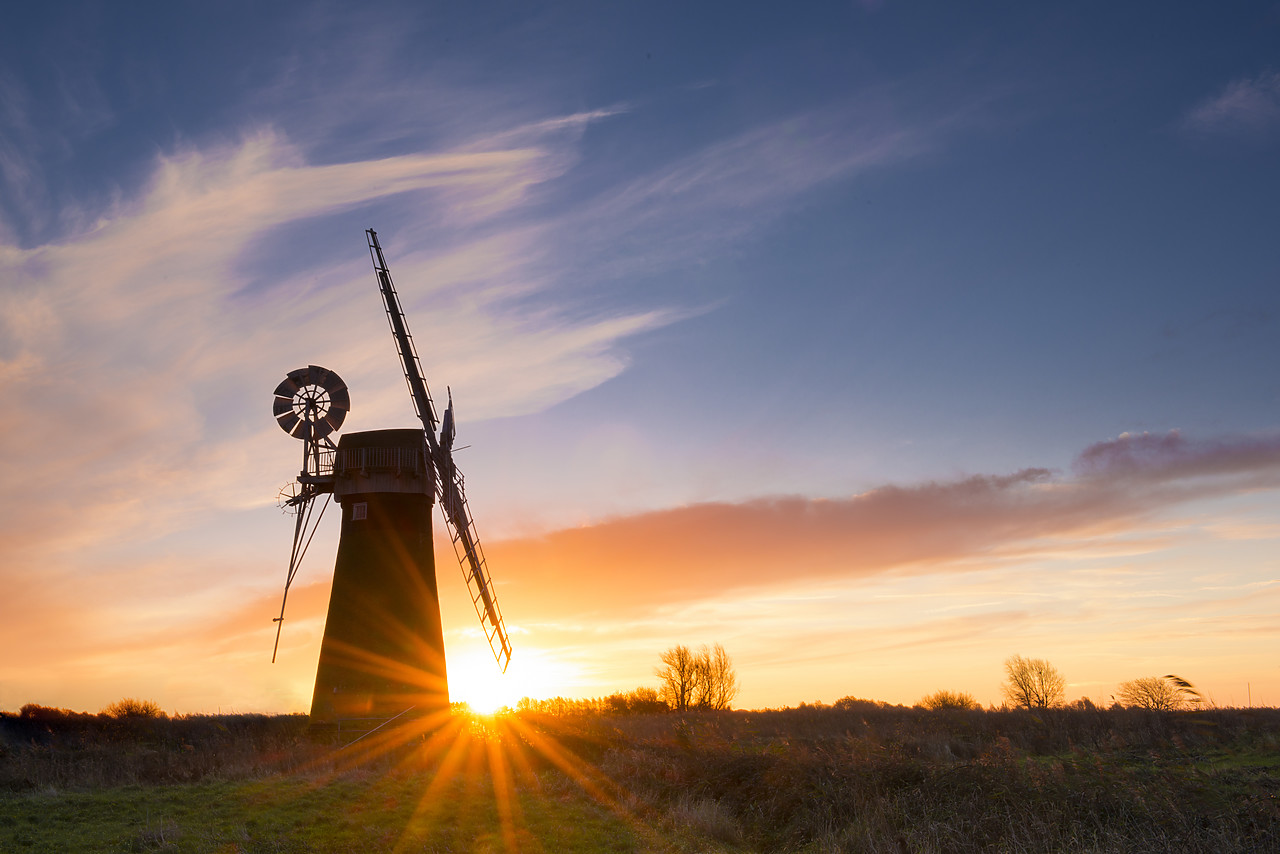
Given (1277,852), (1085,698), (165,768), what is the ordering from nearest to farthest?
(1277,852), (165,768), (1085,698)

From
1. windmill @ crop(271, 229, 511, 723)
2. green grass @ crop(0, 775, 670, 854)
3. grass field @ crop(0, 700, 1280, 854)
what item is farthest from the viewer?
windmill @ crop(271, 229, 511, 723)

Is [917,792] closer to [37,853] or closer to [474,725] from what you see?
[37,853]

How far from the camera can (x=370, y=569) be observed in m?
35.4

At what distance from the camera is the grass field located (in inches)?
630

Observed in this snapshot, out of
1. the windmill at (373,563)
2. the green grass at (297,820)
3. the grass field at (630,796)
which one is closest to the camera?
the grass field at (630,796)

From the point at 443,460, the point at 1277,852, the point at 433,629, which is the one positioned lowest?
the point at 1277,852

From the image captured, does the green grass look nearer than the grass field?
No

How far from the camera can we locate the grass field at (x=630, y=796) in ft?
52.5

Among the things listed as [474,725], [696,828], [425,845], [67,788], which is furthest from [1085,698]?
[67,788]

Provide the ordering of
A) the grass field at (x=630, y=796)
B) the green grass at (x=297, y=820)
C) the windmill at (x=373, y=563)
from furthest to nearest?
1. the windmill at (x=373, y=563)
2. the green grass at (x=297, y=820)
3. the grass field at (x=630, y=796)

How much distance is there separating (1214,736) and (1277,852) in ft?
71.9

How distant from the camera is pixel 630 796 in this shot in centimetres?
2245

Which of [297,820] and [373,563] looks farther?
[373,563]

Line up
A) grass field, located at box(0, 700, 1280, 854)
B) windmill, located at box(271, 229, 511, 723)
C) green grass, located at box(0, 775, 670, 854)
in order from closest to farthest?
grass field, located at box(0, 700, 1280, 854)
green grass, located at box(0, 775, 670, 854)
windmill, located at box(271, 229, 511, 723)
